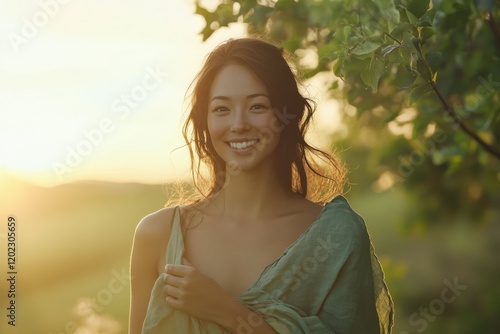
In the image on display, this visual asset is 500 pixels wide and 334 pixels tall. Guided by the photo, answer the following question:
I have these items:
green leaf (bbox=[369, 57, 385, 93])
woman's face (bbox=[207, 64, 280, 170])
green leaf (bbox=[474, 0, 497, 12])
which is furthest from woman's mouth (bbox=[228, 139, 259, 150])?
green leaf (bbox=[474, 0, 497, 12])

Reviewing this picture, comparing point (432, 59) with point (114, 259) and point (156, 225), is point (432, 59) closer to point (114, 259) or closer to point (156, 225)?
point (156, 225)

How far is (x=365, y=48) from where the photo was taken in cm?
298

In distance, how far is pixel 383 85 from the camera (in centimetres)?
448

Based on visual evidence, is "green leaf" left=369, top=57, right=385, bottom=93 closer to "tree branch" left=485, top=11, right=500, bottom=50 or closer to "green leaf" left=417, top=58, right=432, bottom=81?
"green leaf" left=417, top=58, right=432, bottom=81

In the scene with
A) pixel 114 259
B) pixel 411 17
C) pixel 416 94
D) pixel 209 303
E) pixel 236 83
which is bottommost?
pixel 114 259

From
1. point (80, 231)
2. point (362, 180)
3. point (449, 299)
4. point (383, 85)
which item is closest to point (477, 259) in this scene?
point (449, 299)

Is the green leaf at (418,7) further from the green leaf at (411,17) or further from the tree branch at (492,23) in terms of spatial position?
the tree branch at (492,23)

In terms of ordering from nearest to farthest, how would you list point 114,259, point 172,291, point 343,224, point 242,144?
point 172,291, point 242,144, point 343,224, point 114,259

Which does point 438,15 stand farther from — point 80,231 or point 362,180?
point 362,180

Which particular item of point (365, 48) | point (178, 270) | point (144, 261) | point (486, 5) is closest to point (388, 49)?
point (365, 48)

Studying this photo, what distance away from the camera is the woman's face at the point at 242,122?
3.31 meters

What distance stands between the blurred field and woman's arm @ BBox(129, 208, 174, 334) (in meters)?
3.04

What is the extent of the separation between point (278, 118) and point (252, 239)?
449 mm

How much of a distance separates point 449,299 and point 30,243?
4592 millimetres
